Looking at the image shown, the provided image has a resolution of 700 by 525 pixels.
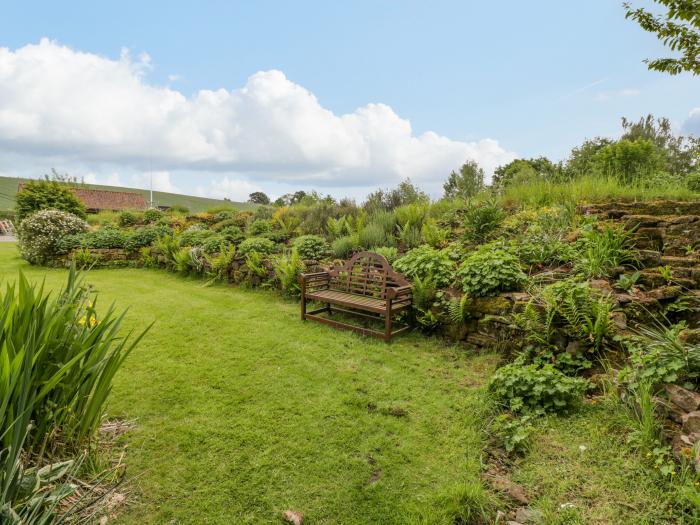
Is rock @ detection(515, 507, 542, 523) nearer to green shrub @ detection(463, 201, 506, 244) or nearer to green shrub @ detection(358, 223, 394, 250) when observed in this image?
green shrub @ detection(463, 201, 506, 244)

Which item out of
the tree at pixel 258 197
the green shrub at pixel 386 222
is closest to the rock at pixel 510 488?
the green shrub at pixel 386 222

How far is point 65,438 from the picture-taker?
2.02 metres

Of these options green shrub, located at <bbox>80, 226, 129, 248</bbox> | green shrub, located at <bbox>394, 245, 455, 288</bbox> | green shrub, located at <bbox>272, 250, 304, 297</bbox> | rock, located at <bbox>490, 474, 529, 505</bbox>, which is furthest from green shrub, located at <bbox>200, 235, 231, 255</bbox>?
rock, located at <bbox>490, 474, 529, 505</bbox>

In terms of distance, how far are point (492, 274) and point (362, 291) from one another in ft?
6.14

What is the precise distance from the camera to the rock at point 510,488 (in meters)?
2.11

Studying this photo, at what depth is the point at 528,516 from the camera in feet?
6.48

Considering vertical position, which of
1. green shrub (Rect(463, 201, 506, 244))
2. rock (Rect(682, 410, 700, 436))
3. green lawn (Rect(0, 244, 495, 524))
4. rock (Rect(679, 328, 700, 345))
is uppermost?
green shrub (Rect(463, 201, 506, 244))

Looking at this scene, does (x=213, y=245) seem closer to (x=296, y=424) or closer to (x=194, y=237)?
(x=194, y=237)

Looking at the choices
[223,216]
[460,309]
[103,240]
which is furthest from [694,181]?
[103,240]

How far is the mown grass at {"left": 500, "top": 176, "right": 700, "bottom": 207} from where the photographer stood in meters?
6.03

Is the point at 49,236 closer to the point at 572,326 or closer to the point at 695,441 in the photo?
the point at 572,326

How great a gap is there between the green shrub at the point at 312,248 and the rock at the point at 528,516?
582 centimetres

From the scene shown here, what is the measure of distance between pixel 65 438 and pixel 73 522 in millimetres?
688

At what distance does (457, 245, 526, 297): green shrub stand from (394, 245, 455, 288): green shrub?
304 mm
